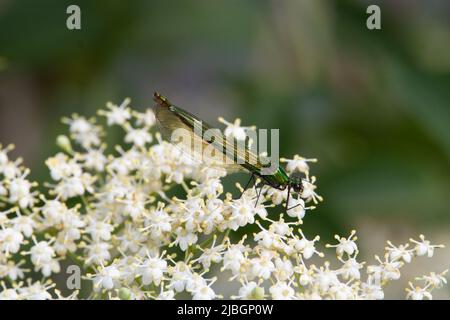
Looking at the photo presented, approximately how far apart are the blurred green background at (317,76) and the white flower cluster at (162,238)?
Result: 89 centimetres

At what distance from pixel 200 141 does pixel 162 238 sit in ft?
1.20

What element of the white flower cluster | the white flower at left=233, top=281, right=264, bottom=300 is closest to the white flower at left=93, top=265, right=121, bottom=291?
the white flower cluster

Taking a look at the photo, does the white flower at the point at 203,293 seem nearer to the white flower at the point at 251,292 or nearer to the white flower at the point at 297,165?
the white flower at the point at 251,292

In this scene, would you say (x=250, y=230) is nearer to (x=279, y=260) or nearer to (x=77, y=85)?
(x=279, y=260)

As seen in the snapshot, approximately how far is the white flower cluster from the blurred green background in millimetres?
889

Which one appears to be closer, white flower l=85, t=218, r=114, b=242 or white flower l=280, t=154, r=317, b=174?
white flower l=85, t=218, r=114, b=242

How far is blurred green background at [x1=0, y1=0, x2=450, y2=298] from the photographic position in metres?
3.93

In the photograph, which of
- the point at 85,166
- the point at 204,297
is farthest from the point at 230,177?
the point at 204,297

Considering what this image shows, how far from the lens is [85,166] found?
3.08 metres

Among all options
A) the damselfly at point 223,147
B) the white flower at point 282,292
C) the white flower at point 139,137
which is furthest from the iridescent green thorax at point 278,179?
the white flower at point 139,137

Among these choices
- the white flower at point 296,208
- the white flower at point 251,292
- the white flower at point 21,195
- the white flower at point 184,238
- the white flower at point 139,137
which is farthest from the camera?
the white flower at point 139,137

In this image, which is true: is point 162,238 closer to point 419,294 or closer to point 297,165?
point 297,165

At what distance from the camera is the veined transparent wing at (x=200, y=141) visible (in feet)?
8.87

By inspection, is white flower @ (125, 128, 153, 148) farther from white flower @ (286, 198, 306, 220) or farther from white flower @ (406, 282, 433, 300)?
white flower @ (406, 282, 433, 300)
